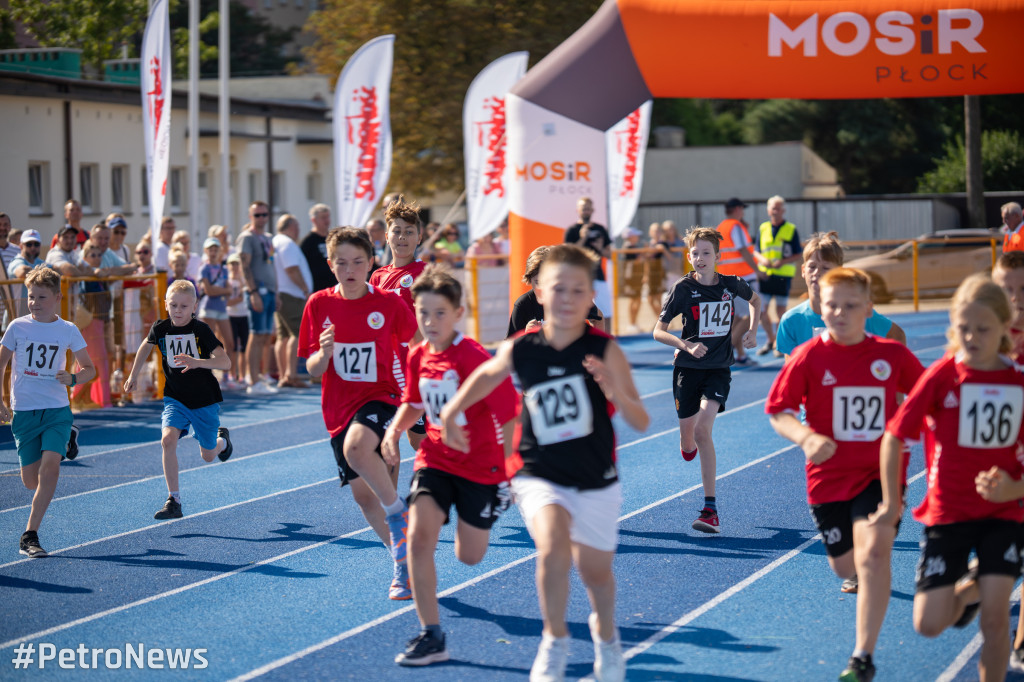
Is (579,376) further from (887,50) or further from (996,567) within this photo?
(887,50)

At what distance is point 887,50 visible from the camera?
1144 centimetres

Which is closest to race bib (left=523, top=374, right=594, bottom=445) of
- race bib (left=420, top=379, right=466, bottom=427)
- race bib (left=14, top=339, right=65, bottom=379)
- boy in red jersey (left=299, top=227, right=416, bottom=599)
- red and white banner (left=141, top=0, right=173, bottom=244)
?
race bib (left=420, top=379, right=466, bottom=427)

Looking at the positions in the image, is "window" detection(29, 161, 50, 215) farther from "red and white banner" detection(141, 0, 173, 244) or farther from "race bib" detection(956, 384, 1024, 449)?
"race bib" detection(956, 384, 1024, 449)

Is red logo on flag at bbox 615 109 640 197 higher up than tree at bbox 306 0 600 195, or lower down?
lower down

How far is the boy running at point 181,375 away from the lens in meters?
8.39

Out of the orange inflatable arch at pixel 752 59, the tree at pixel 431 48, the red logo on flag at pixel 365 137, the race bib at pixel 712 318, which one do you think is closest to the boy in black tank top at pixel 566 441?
the race bib at pixel 712 318

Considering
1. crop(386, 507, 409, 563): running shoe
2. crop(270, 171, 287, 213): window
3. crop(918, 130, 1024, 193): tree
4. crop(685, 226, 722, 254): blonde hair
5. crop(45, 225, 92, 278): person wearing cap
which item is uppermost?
crop(918, 130, 1024, 193): tree

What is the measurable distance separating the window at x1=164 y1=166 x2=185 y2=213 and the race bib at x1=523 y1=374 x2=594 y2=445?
27510 mm

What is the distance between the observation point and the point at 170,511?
8.49m

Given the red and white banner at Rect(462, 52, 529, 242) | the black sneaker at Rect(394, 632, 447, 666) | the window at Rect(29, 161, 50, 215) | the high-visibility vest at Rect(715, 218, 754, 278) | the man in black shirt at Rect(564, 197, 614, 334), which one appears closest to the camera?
the black sneaker at Rect(394, 632, 447, 666)

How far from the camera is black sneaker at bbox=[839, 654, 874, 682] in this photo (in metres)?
4.58

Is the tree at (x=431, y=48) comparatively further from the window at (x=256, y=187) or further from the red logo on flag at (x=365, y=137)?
the red logo on flag at (x=365, y=137)

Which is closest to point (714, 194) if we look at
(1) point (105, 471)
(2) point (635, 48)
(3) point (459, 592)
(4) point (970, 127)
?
(4) point (970, 127)

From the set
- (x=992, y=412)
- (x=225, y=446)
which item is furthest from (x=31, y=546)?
(x=992, y=412)
